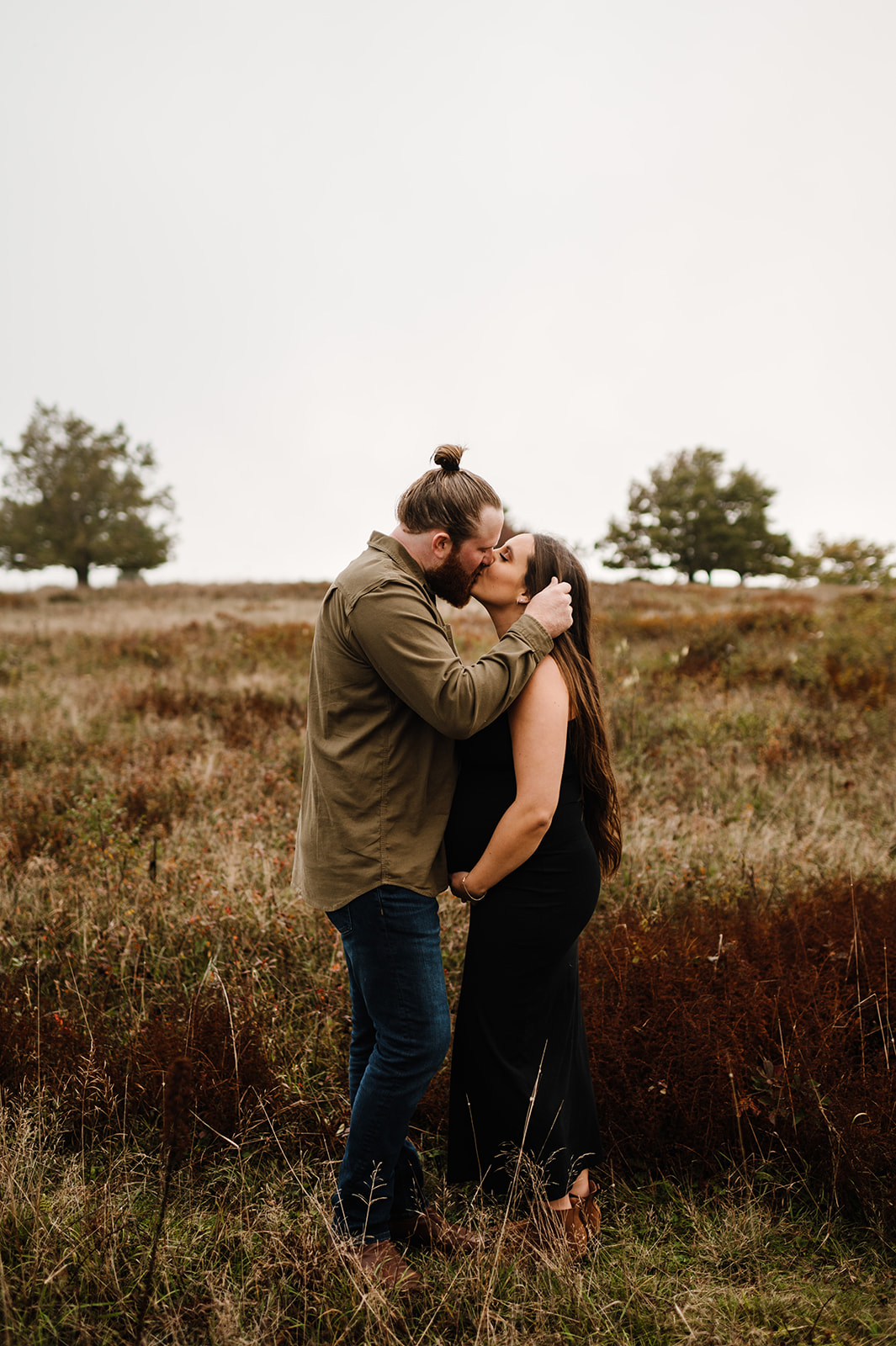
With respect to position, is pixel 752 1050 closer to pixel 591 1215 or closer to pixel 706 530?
pixel 591 1215

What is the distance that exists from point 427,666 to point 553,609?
1.68ft

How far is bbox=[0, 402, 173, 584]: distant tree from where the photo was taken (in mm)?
35969

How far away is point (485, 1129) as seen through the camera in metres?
2.47

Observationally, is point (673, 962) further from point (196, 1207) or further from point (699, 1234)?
point (196, 1207)

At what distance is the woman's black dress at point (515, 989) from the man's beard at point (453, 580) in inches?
17.3

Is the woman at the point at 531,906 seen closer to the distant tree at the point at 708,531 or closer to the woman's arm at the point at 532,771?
the woman's arm at the point at 532,771

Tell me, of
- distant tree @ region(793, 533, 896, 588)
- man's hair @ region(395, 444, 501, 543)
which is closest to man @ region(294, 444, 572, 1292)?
man's hair @ region(395, 444, 501, 543)

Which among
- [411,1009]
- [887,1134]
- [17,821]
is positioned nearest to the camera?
[411,1009]

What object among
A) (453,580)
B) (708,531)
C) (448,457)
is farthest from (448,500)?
(708,531)

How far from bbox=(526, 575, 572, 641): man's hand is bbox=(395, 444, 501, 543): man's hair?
0.30 meters

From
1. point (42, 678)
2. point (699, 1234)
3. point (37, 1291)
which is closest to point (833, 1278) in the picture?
point (699, 1234)

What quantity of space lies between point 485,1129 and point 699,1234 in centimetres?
77

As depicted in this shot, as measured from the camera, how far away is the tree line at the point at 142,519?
36094 millimetres

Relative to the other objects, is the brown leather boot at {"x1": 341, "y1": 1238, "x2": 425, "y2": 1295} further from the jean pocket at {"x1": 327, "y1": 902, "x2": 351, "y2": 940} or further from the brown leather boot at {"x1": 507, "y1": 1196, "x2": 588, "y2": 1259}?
the jean pocket at {"x1": 327, "y1": 902, "x2": 351, "y2": 940}
